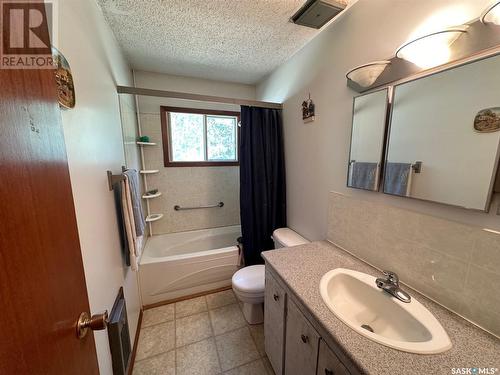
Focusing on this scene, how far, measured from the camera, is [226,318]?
186cm

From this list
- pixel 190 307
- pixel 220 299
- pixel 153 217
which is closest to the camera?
pixel 190 307

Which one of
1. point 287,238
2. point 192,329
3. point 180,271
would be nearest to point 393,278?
point 287,238

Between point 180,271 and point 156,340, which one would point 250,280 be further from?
point 156,340

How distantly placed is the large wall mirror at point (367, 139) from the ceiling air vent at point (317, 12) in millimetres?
539

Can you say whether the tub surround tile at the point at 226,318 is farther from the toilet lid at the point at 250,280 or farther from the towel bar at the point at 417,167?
the towel bar at the point at 417,167

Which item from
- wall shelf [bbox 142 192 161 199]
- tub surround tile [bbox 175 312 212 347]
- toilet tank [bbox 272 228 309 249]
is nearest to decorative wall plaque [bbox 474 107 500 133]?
toilet tank [bbox 272 228 309 249]

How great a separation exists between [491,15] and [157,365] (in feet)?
8.38

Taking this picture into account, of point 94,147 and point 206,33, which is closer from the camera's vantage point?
point 94,147

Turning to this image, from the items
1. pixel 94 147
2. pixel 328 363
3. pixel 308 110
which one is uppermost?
pixel 308 110

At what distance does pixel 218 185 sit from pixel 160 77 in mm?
1509

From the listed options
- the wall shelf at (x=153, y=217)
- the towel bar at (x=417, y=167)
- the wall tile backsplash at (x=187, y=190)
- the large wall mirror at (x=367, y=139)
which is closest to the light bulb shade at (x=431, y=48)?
the large wall mirror at (x=367, y=139)

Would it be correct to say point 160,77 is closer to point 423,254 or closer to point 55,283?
point 55,283

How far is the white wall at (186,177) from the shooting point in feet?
7.93

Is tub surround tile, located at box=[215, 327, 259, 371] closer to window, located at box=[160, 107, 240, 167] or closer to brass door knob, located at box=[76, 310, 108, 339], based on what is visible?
brass door knob, located at box=[76, 310, 108, 339]
